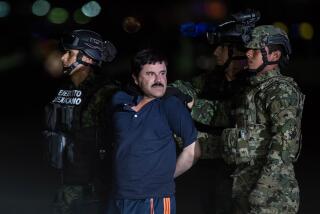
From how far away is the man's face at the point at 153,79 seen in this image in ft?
15.2

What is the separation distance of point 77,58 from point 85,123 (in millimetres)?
470

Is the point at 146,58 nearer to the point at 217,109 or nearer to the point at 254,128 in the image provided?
the point at 254,128

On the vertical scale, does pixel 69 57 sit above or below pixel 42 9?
below

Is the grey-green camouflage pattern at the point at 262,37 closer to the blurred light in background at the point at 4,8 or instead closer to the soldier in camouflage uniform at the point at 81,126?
the soldier in camouflage uniform at the point at 81,126

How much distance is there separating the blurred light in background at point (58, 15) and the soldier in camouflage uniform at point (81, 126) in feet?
89.1

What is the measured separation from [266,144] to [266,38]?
668 mm

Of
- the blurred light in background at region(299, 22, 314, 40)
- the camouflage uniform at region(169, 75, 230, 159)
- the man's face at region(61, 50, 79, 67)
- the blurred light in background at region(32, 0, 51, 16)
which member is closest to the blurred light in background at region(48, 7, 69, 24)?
the blurred light in background at region(32, 0, 51, 16)

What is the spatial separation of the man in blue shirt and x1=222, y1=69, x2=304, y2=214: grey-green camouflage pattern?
0.34 metres

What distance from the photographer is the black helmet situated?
5371 mm

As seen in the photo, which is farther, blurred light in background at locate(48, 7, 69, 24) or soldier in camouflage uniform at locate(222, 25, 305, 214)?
blurred light in background at locate(48, 7, 69, 24)

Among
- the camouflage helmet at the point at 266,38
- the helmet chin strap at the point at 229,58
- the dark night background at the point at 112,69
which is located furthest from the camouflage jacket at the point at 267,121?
the dark night background at the point at 112,69

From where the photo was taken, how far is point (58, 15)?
33.7 metres

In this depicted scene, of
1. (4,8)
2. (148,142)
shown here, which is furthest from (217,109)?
(4,8)

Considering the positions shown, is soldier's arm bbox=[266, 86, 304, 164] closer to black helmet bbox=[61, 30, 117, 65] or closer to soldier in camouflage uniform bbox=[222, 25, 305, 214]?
soldier in camouflage uniform bbox=[222, 25, 305, 214]
